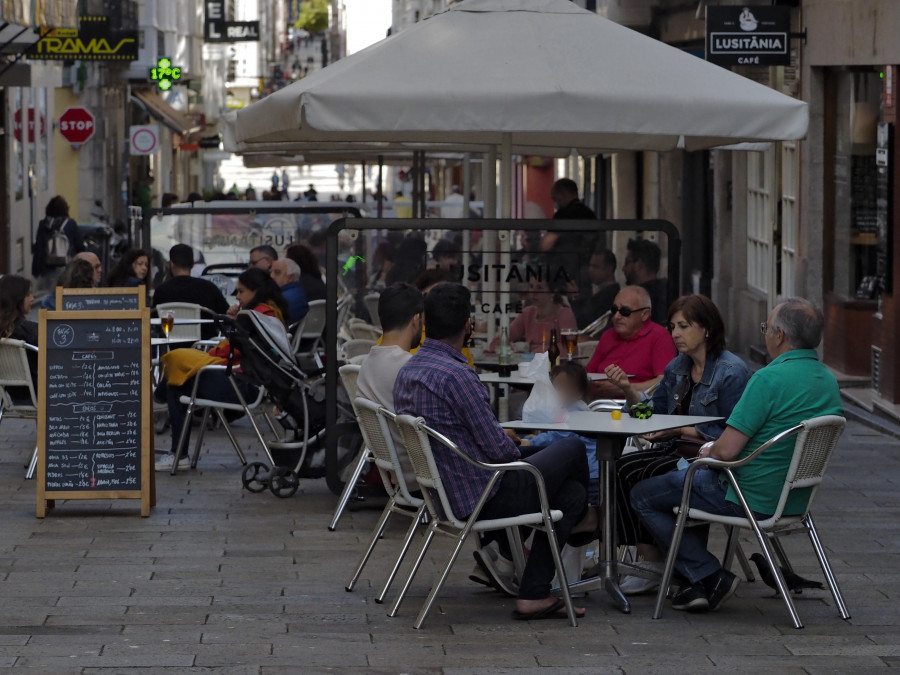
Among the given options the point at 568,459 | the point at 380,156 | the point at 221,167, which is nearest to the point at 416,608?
the point at 568,459

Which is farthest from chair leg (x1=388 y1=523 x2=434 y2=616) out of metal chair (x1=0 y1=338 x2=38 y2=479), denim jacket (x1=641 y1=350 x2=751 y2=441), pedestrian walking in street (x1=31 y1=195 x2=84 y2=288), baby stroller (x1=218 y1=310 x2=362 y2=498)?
pedestrian walking in street (x1=31 y1=195 x2=84 y2=288)

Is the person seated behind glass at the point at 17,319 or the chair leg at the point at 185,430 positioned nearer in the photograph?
the person seated behind glass at the point at 17,319

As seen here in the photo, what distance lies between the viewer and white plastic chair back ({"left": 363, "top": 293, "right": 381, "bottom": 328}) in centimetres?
1003

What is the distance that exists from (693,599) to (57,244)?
62.9 feet

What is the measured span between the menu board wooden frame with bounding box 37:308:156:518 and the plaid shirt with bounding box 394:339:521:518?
2.86 metres

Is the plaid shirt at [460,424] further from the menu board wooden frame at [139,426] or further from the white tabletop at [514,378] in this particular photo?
the menu board wooden frame at [139,426]

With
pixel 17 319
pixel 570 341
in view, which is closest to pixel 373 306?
pixel 570 341

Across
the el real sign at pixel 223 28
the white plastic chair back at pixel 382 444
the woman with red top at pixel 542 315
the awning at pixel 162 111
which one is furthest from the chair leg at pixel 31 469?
the el real sign at pixel 223 28

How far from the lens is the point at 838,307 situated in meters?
14.8

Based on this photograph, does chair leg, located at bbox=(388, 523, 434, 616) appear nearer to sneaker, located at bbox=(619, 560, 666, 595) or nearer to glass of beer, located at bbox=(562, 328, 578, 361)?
sneaker, located at bbox=(619, 560, 666, 595)

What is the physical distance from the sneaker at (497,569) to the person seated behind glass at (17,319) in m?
4.07

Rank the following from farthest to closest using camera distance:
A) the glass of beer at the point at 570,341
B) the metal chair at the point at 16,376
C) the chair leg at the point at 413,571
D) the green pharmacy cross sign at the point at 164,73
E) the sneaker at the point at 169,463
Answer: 1. the green pharmacy cross sign at the point at 164,73
2. the sneaker at the point at 169,463
3. the metal chair at the point at 16,376
4. the glass of beer at the point at 570,341
5. the chair leg at the point at 413,571

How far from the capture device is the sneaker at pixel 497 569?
704cm

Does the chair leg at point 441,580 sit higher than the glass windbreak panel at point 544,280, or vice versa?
the glass windbreak panel at point 544,280
